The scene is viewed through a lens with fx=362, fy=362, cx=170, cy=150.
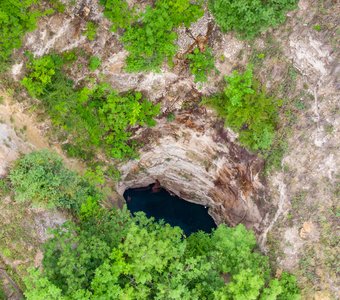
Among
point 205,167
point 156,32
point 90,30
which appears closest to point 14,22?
point 90,30

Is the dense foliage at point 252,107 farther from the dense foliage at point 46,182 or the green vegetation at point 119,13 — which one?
the dense foliage at point 46,182

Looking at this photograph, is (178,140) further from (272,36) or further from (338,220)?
(338,220)

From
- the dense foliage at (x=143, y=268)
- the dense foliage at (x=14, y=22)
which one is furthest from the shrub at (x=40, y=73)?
the dense foliage at (x=143, y=268)

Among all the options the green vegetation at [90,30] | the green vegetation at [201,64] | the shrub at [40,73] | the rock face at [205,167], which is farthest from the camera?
the rock face at [205,167]

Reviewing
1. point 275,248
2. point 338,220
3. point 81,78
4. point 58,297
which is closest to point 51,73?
point 81,78

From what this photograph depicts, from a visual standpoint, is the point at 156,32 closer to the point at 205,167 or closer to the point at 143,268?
the point at 205,167
